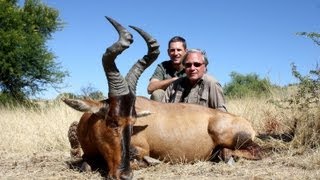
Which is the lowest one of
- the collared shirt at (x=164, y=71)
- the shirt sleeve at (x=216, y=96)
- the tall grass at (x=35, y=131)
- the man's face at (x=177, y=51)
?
the tall grass at (x=35, y=131)

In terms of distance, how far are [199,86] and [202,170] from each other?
1.71 metres

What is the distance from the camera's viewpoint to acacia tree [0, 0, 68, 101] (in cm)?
2014

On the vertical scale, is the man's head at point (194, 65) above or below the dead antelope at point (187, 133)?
above

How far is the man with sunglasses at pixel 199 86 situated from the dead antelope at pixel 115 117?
4.48 feet

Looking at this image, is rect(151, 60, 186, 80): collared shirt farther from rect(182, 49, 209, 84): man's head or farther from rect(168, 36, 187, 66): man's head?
rect(182, 49, 209, 84): man's head

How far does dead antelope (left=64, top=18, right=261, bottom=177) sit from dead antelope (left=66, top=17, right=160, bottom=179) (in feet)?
1.48

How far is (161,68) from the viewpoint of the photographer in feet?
27.5

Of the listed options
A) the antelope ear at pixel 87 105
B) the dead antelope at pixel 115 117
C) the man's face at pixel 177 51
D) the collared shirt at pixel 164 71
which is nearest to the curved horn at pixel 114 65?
the dead antelope at pixel 115 117

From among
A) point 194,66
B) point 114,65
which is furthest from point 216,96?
point 114,65

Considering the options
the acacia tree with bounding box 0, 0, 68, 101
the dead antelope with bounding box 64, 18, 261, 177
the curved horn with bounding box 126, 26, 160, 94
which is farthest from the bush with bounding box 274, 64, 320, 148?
the acacia tree with bounding box 0, 0, 68, 101

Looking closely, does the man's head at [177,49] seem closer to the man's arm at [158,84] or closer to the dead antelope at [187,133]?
the man's arm at [158,84]

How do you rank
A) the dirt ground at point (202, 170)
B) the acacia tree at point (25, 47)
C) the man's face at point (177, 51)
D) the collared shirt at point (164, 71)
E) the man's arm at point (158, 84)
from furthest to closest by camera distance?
the acacia tree at point (25, 47) < the collared shirt at point (164, 71) < the man's face at point (177, 51) < the man's arm at point (158, 84) < the dirt ground at point (202, 170)

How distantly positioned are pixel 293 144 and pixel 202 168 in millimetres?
2021

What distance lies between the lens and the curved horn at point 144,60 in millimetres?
5598
